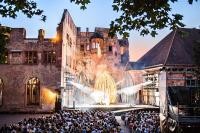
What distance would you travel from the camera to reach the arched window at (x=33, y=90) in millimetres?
36344

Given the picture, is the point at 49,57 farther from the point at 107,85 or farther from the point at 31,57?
the point at 107,85

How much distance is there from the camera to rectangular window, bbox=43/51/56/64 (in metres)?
36.8

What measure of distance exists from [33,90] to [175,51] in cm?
1749

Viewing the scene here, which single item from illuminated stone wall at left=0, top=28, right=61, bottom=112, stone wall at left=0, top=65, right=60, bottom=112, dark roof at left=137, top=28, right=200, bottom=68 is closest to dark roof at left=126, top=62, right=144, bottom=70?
dark roof at left=137, top=28, right=200, bottom=68

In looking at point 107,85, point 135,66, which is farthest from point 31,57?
point 135,66

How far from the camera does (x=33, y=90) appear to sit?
36.3 m

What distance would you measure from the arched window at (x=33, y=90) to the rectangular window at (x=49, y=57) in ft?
8.27

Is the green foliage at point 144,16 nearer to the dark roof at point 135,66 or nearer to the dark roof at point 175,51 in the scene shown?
the dark roof at point 175,51

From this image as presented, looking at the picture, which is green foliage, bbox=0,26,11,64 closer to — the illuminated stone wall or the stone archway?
the illuminated stone wall

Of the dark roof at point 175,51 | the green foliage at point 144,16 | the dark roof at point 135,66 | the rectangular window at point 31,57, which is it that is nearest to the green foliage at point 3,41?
the green foliage at point 144,16

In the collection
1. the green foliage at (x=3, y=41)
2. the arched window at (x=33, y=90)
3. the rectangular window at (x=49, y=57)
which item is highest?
the rectangular window at (x=49, y=57)

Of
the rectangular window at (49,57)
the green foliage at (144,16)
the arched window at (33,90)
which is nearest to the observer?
the green foliage at (144,16)

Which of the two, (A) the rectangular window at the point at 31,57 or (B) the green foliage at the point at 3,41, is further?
(A) the rectangular window at the point at 31,57

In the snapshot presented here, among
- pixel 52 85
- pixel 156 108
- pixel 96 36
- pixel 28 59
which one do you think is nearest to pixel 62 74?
pixel 52 85
